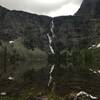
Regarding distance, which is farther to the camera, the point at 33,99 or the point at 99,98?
the point at 99,98

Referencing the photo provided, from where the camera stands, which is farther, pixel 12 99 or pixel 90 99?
pixel 90 99

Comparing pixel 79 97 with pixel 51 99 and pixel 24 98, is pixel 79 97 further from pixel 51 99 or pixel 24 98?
pixel 24 98

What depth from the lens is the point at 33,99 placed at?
3969 cm

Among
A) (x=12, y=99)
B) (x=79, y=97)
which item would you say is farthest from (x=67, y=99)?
(x=12, y=99)

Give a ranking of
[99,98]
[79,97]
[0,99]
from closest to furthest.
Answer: [0,99]
[79,97]
[99,98]

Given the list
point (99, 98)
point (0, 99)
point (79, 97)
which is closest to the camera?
point (0, 99)

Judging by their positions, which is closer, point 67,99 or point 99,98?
point 67,99

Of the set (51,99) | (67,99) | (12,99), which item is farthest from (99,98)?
(12,99)

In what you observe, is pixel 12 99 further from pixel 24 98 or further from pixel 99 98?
pixel 99 98

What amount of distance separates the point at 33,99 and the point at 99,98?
11.6m

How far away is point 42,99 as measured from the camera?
40125mm

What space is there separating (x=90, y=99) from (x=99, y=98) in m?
3.60

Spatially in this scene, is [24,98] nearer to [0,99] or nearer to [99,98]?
[0,99]

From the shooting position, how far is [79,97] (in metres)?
41.5
